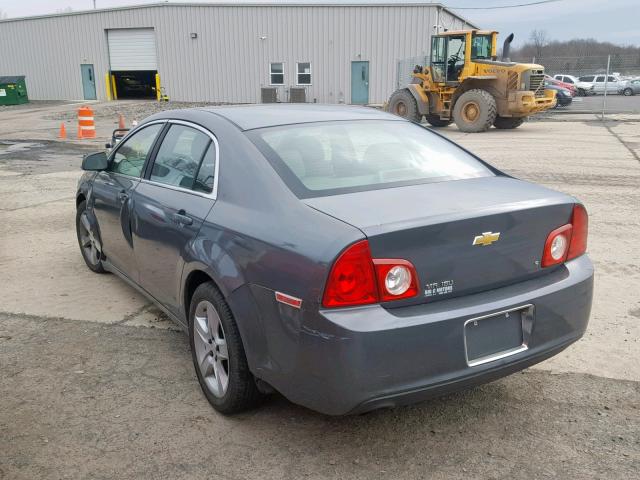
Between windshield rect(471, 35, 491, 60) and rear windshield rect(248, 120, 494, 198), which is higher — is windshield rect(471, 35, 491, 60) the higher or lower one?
the higher one

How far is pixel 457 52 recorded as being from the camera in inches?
738

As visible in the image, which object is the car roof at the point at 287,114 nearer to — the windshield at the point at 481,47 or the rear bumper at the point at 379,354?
the rear bumper at the point at 379,354

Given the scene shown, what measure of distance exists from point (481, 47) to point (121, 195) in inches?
664

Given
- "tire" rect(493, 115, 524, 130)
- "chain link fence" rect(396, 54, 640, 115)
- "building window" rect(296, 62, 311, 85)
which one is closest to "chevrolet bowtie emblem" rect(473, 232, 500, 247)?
"tire" rect(493, 115, 524, 130)

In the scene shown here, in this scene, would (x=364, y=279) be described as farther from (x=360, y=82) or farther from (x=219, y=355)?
(x=360, y=82)

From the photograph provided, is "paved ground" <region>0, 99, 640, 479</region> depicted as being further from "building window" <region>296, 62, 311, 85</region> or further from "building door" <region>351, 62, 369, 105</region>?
"building window" <region>296, 62, 311, 85</region>

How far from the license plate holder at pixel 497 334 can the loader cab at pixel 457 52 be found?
16.9 meters

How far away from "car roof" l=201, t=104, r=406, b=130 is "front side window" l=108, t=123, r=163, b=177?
2.10 ft

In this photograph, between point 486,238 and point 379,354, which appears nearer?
point 379,354

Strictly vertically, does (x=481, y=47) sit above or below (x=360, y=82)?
above

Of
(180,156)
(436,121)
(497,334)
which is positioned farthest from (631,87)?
(497,334)

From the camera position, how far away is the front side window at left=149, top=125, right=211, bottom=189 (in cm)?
355

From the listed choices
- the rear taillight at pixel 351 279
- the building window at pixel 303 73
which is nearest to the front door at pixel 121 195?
the rear taillight at pixel 351 279

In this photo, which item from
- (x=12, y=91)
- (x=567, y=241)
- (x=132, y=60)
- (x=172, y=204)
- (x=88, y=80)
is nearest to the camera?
(x=567, y=241)
